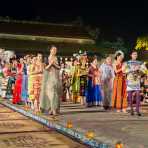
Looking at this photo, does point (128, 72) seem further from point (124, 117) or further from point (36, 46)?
point (36, 46)

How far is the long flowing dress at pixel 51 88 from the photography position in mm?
14383

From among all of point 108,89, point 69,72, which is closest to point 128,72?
point 108,89

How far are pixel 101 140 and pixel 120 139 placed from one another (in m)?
0.43

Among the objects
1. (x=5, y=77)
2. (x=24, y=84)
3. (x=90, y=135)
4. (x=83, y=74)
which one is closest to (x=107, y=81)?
(x=83, y=74)

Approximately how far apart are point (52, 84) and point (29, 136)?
3.75 metres

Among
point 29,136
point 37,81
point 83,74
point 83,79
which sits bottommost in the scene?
point 29,136

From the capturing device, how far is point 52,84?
47.2 feet

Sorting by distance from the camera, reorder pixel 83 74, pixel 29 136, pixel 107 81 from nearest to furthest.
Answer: pixel 29 136, pixel 107 81, pixel 83 74

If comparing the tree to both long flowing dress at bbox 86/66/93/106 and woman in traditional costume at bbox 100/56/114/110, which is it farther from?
woman in traditional costume at bbox 100/56/114/110

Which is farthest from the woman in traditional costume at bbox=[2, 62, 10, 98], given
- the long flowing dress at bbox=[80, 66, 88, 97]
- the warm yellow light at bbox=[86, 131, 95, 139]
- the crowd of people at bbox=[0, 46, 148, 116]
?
the warm yellow light at bbox=[86, 131, 95, 139]

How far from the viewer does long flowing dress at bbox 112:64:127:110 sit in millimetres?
15398

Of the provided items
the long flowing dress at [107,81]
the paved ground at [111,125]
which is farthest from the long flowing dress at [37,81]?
the long flowing dress at [107,81]

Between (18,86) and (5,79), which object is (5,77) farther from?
(18,86)

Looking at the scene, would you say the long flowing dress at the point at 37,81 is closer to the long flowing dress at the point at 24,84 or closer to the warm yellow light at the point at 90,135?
the long flowing dress at the point at 24,84
